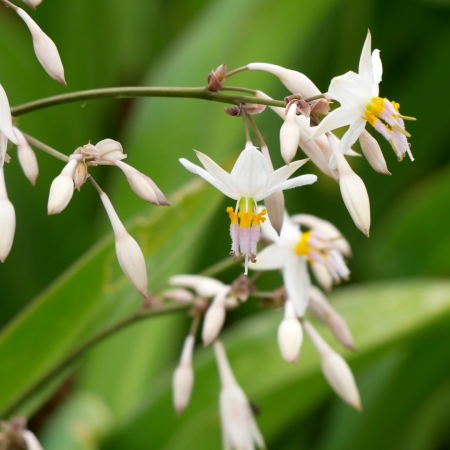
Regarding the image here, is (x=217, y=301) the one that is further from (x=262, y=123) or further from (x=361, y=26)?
(x=361, y=26)

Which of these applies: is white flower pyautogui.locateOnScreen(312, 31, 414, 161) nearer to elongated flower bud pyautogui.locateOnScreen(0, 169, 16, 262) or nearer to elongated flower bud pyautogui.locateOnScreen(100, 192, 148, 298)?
elongated flower bud pyautogui.locateOnScreen(100, 192, 148, 298)

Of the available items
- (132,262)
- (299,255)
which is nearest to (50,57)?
(132,262)

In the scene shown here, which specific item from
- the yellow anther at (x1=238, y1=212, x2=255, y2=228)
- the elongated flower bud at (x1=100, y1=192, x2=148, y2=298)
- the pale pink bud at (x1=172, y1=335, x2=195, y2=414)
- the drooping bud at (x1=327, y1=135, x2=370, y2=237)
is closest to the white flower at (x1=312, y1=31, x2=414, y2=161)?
the drooping bud at (x1=327, y1=135, x2=370, y2=237)

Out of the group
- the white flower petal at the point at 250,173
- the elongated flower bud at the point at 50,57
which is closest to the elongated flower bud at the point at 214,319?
the white flower petal at the point at 250,173

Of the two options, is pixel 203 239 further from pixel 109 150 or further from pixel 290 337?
pixel 109 150

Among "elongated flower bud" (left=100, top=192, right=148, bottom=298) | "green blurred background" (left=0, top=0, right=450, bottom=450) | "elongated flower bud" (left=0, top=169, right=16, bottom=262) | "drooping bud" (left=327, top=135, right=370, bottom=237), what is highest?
"elongated flower bud" (left=0, top=169, right=16, bottom=262)

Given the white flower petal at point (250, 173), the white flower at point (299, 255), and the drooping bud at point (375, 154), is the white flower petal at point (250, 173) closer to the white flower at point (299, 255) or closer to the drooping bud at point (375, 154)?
the drooping bud at point (375, 154)

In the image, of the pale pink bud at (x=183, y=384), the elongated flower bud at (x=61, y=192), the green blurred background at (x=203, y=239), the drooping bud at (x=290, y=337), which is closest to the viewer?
the elongated flower bud at (x=61, y=192)
